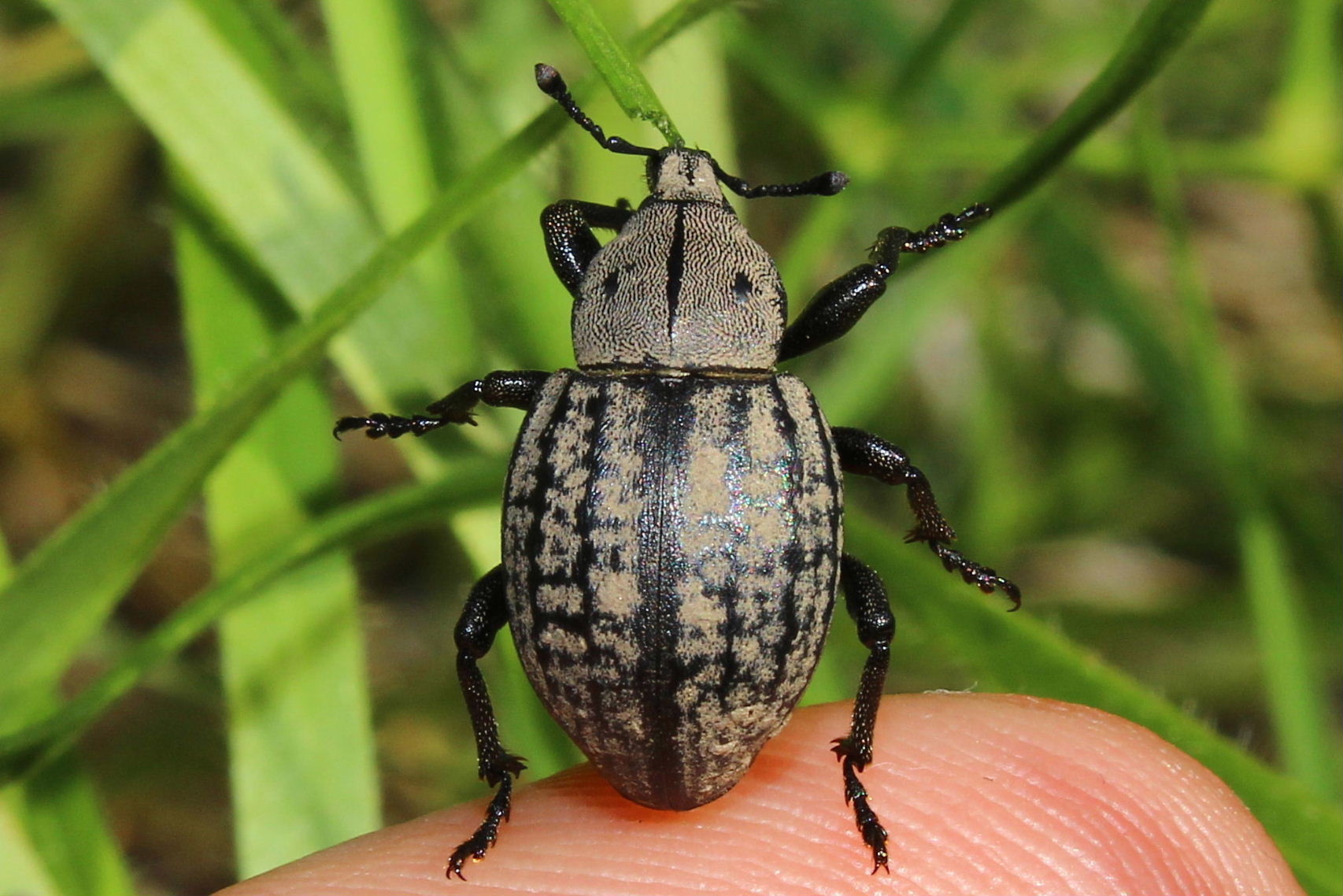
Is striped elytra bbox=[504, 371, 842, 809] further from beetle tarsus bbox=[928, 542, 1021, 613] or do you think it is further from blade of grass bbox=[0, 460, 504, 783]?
beetle tarsus bbox=[928, 542, 1021, 613]

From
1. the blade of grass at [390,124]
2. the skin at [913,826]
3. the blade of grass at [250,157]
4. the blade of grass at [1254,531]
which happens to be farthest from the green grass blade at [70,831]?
the blade of grass at [1254,531]

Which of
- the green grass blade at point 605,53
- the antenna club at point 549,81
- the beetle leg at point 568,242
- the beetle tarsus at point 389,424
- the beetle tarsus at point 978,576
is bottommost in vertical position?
the beetle tarsus at point 978,576

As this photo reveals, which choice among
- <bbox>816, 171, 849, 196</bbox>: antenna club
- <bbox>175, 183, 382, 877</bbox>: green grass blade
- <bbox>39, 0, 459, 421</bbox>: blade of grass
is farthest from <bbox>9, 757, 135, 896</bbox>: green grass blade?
<bbox>816, 171, 849, 196</bbox>: antenna club

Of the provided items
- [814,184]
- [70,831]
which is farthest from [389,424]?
[814,184]

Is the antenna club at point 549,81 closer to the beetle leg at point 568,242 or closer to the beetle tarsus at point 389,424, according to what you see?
the beetle leg at point 568,242

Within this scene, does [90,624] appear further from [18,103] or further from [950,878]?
[18,103]
